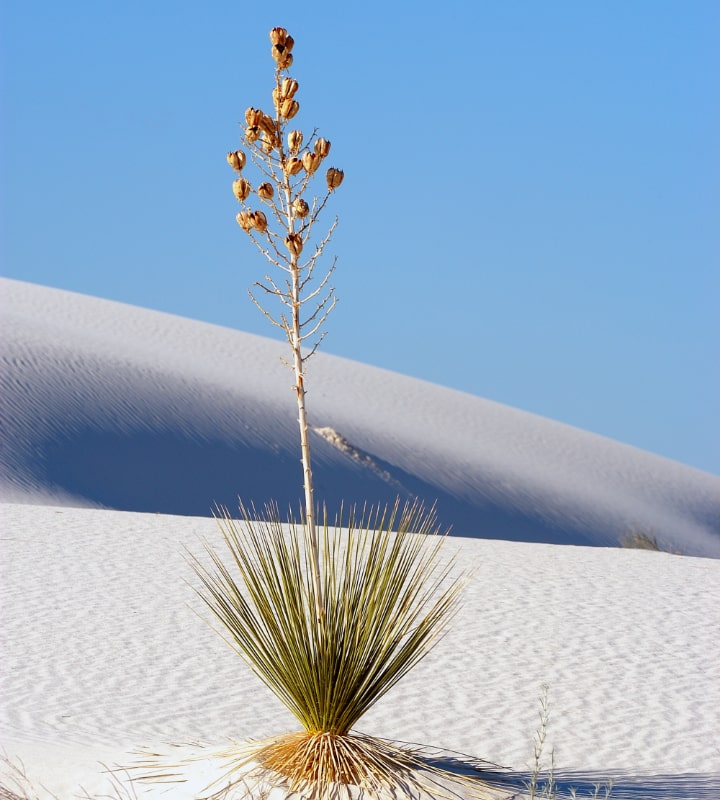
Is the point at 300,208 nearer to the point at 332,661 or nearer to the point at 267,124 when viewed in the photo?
the point at 267,124

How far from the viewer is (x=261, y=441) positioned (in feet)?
83.5

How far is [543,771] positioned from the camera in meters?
6.37

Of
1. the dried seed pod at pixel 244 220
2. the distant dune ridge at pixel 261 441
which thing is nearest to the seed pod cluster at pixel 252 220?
the dried seed pod at pixel 244 220

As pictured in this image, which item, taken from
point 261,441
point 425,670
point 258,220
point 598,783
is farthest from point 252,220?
point 261,441

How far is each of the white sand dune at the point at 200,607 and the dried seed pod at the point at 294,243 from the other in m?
2.23

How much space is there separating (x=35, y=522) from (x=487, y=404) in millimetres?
25755

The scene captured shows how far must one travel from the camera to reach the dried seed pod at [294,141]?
4.93m

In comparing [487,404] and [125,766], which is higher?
[487,404]

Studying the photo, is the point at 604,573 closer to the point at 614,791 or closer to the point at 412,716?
the point at 412,716

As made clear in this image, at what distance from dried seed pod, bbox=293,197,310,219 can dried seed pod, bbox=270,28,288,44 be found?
0.68m

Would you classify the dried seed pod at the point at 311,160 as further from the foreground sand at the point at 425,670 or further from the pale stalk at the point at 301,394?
the foreground sand at the point at 425,670

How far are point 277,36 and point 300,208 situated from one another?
0.74 meters

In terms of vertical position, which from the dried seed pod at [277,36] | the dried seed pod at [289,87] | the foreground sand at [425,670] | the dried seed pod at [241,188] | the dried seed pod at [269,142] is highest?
the dried seed pod at [277,36]

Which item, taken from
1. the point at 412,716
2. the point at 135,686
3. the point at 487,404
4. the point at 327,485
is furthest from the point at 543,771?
the point at 487,404
